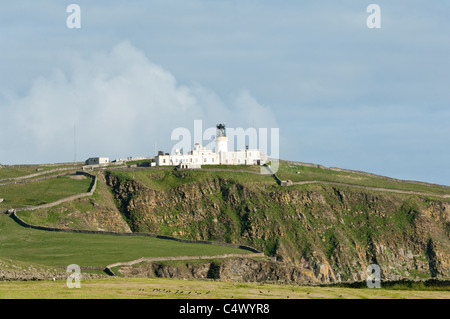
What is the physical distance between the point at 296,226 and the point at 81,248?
57282mm

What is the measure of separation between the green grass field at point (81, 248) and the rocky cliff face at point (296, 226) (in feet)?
62.5

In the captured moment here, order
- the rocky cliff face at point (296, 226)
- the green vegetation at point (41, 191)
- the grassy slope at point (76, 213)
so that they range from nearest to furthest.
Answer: the grassy slope at point (76, 213), the green vegetation at point (41, 191), the rocky cliff face at point (296, 226)

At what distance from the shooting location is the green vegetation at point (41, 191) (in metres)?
174

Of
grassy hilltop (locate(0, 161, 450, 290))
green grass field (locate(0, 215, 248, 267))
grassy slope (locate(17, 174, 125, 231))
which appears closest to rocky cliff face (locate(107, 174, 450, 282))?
grassy hilltop (locate(0, 161, 450, 290))

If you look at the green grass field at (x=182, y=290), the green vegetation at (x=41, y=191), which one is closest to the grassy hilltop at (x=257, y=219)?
the green vegetation at (x=41, y=191)

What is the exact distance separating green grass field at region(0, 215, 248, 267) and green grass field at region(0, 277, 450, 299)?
30468mm

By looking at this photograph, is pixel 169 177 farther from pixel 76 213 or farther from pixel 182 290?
pixel 182 290

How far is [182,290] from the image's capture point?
300 feet

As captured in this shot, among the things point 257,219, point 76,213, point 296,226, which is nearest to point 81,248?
point 76,213

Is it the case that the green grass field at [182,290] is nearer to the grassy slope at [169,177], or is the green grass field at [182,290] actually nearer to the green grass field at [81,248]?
the green grass field at [81,248]

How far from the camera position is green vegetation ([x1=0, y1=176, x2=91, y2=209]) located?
569 feet
